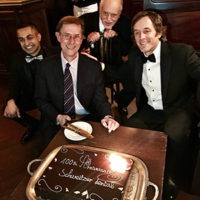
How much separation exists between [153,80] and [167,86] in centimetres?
15

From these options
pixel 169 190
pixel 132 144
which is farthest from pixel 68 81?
pixel 169 190

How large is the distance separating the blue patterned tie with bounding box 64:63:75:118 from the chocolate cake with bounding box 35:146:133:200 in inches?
29.9

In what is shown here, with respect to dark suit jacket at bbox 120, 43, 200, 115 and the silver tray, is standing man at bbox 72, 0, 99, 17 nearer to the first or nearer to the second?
dark suit jacket at bbox 120, 43, 200, 115

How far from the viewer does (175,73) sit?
1.84 metres

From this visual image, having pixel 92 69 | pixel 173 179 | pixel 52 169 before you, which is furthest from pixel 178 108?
pixel 52 169

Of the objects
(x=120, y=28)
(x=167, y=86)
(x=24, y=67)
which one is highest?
(x=120, y=28)

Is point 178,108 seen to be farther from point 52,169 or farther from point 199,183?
point 52,169

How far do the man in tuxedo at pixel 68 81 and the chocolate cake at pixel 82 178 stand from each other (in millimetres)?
674

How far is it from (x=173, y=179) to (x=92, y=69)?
1223mm

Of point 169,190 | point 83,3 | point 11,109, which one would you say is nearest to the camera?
point 169,190

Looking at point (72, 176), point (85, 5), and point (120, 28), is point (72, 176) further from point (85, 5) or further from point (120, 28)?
point (85, 5)

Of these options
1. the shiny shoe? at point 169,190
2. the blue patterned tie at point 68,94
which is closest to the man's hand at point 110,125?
the blue patterned tie at point 68,94

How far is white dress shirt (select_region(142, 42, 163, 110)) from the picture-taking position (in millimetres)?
1931

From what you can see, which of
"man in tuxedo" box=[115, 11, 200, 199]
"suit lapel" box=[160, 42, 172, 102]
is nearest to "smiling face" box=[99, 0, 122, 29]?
"man in tuxedo" box=[115, 11, 200, 199]
